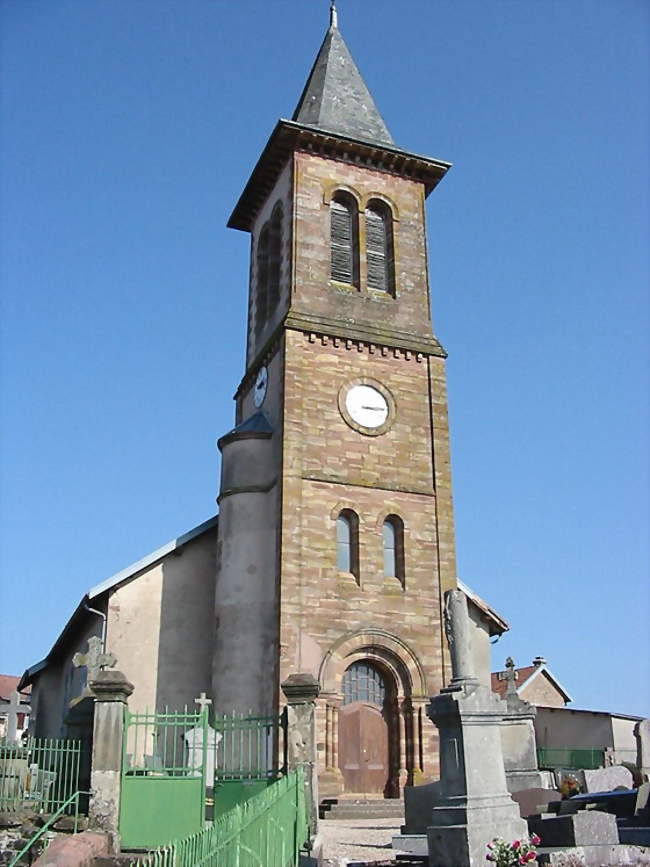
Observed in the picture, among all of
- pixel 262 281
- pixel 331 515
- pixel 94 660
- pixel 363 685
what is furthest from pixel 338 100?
pixel 94 660

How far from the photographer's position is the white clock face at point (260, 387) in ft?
73.9

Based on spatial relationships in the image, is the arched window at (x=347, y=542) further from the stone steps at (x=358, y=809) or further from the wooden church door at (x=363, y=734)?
the stone steps at (x=358, y=809)

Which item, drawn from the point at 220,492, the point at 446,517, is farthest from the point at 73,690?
the point at 446,517

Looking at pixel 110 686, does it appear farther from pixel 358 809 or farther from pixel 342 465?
pixel 342 465

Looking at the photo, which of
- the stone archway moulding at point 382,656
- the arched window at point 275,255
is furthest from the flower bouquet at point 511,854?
the arched window at point 275,255

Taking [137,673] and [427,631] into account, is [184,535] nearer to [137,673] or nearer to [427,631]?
[137,673]

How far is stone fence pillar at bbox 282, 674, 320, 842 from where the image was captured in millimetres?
12391

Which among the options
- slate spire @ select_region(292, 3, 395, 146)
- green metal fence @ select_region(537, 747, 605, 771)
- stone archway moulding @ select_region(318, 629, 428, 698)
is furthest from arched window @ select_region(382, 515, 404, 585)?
green metal fence @ select_region(537, 747, 605, 771)

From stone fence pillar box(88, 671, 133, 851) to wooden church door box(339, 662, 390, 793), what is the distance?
7.79 meters

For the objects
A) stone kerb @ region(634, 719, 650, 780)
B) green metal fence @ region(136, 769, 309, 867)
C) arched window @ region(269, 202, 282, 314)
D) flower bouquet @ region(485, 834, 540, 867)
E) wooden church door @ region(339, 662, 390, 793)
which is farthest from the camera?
arched window @ region(269, 202, 282, 314)

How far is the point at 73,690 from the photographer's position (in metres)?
24.1

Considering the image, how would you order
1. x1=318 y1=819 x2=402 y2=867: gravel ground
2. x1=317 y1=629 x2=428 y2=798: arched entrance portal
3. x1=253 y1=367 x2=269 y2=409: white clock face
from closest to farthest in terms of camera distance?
x1=318 y1=819 x2=402 y2=867: gravel ground
x1=317 y1=629 x2=428 y2=798: arched entrance portal
x1=253 y1=367 x2=269 y2=409: white clock face

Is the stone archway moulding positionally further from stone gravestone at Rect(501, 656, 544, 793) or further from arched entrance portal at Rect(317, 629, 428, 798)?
stone gravestone at Rect(501, 656, 544, 793)

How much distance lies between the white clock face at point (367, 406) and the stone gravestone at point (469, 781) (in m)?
11.0
